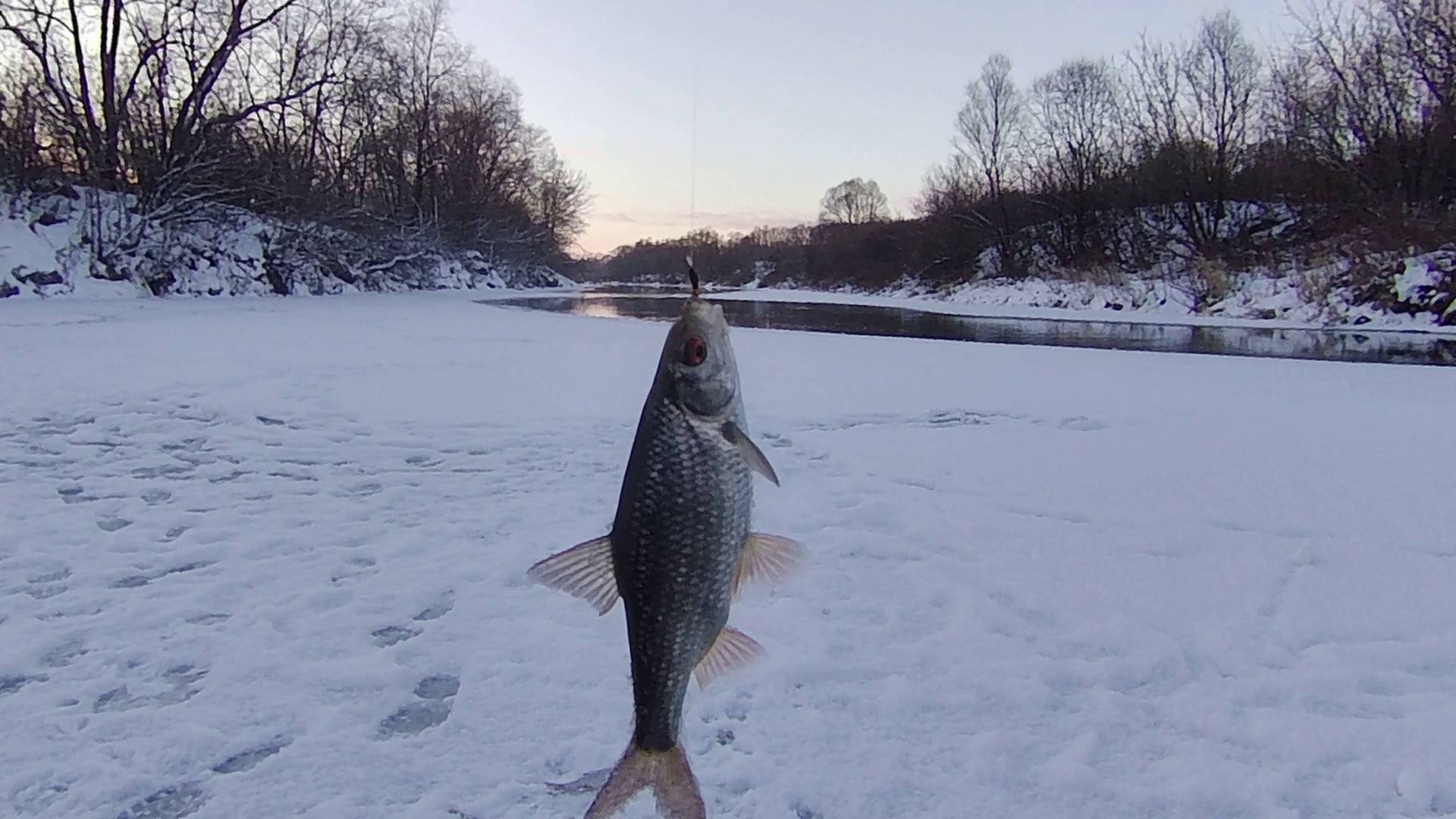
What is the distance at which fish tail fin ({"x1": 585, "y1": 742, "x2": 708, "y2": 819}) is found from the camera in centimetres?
146

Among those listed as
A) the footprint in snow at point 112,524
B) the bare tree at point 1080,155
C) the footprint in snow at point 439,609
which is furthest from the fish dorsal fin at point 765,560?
the bare tree at point 1080,155

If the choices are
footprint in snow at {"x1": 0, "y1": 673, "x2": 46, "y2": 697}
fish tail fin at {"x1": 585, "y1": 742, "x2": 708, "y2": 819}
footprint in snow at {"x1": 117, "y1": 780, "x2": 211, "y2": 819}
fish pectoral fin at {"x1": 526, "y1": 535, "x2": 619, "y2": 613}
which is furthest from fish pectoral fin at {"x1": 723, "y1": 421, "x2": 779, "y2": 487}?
footprint in snow at {"x1": 0, "y1": 673, "x2": 46, "y2": 697}

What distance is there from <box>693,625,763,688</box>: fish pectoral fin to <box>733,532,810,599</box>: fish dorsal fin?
0.43 ft

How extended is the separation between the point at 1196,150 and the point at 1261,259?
9388 mm

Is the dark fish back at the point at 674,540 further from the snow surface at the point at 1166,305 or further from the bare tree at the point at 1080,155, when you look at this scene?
the bare tree at the point at 1080,155

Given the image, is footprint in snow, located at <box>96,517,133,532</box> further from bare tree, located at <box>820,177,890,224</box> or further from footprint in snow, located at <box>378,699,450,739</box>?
bare tree, located at <box>820,177,890,224</box>

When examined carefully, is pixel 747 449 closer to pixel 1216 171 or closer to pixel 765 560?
pixel 765 560

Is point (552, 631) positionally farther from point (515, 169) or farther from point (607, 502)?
point (515, 169)

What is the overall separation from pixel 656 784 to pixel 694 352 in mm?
762

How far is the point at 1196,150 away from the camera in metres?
32.4

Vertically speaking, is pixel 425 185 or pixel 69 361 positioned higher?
pixel 425 185

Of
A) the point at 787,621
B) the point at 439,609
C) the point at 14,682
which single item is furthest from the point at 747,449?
the point at 14,682

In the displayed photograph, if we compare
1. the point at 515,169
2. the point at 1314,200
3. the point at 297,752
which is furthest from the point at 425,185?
the point at 297,752

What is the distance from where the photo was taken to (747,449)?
1.27 metres
